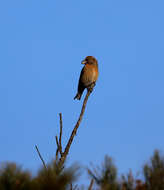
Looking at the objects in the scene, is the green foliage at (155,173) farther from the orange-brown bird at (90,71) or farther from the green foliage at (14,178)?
the orange-brown bird at (90,71)

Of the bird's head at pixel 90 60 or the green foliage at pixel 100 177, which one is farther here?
the bird's head at pixel 90 60

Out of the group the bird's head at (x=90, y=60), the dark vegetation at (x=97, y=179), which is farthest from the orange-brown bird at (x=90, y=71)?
the dark vegetation at (x=97, y=179)

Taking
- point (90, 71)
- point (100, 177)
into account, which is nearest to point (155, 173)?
point (100, 177)

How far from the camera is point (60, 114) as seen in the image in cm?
525

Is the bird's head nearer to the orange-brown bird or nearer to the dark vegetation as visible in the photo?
the orange-brown bird

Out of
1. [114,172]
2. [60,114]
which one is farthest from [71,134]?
[114,172]

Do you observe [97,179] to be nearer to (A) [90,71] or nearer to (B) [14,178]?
(B) [14,178]

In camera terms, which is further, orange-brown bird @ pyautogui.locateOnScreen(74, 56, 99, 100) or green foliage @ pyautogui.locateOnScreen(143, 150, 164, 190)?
orange-brown bird @ pyautogui.locateOnScreen(74, 56, 99, 100)

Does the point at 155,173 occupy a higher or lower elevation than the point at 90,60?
lower

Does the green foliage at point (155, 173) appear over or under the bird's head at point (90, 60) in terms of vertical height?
under

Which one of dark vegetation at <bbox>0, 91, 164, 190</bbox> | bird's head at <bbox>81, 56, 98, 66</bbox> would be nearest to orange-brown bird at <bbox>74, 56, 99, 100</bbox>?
bird's head at <bbox>81, 56, 98, 66</bbox>

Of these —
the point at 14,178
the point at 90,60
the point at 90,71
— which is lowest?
the point at 14,178

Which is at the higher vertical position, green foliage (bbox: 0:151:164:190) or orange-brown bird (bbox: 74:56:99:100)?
orange-brown bird (bbox: 74:56:99:100)

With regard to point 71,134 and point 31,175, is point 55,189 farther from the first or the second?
point 71,134
